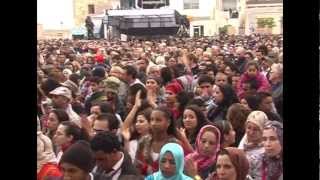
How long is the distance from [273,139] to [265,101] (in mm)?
226

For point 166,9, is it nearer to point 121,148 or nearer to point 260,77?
point 260,77

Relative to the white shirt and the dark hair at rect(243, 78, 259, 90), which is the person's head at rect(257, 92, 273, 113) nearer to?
the dark hair at rect(243, 78, 259, 90)

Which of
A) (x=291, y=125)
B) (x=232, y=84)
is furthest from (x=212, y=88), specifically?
(x=291, y=125)

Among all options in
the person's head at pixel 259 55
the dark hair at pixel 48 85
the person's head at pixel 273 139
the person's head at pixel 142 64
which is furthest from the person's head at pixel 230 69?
the dark hair at pixel 48 85

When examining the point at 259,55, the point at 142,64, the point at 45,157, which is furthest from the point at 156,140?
the point at 259,55

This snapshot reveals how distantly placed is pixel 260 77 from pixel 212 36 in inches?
14.7

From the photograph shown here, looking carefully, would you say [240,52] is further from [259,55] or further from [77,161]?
[77,161]

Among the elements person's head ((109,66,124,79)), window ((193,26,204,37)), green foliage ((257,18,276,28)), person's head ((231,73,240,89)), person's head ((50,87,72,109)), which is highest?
green foliage ((257,18,276,28))

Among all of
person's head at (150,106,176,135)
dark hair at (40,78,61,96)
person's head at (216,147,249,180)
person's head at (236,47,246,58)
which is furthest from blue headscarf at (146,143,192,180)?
dark hair at (40,78,61,96)

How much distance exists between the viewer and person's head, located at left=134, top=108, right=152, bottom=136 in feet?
9.69

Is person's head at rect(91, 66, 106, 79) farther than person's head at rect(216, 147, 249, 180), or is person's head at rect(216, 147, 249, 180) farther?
person's head at rect(91, 66, 106, 79)

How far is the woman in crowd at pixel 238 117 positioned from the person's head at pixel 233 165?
8cm

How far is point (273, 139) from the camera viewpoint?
9.43 ft

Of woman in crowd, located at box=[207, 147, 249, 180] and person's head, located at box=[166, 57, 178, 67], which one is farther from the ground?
person's head, located at box=[166, 57, 178, 67]
